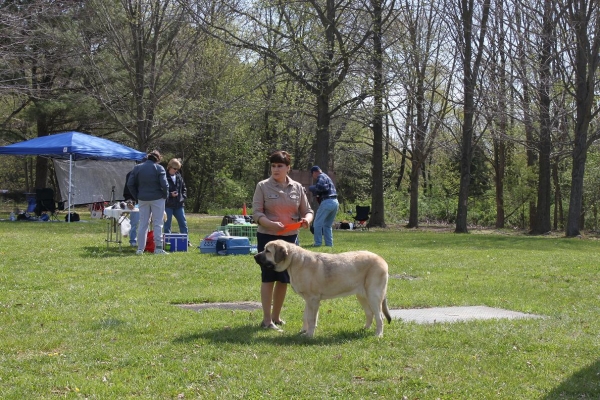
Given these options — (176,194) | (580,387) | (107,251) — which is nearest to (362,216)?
(176,194)

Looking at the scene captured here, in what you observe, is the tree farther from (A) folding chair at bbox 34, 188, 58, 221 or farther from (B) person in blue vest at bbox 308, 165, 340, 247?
(B) person in blue vest at bbox 308, 165, 340, 247

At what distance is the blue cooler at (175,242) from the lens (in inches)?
551

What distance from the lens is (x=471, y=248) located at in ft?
53.6

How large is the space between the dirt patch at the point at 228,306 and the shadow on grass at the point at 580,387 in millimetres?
3966

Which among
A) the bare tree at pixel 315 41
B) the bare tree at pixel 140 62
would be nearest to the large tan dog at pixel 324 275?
the bare tree at pixel 315 41

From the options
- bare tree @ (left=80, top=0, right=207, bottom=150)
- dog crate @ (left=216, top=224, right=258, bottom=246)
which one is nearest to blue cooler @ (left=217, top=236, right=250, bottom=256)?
dog crate @ (left=216, top=224, right=258, bottom=246)

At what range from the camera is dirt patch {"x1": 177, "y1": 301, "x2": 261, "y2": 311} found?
799 cm

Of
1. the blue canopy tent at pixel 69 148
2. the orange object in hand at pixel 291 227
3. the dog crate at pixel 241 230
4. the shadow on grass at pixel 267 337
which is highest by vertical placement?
the blue canopy tent at pixel 69 148

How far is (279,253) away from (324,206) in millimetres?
8493

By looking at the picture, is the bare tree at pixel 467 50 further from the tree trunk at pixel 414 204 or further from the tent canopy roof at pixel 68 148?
the tent canopy roof at pixel 68 148

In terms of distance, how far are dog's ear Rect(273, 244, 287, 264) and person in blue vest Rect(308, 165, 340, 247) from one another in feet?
27.3

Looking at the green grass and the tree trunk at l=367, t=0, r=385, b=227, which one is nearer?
the green grass

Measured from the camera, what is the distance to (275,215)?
6.87 m

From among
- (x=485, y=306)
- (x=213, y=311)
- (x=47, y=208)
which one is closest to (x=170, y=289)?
(x=213, y=311)
